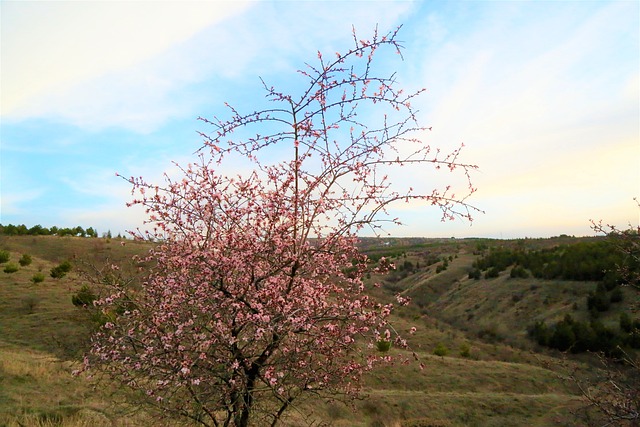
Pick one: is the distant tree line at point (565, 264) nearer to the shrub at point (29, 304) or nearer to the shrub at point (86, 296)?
the shrub at point (86, 296)

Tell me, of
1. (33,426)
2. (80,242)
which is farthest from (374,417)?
(80,242)

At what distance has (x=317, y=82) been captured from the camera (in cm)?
493

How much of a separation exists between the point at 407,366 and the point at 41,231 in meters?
41.0

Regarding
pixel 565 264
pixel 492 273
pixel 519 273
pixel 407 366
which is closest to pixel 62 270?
pixel 407 366

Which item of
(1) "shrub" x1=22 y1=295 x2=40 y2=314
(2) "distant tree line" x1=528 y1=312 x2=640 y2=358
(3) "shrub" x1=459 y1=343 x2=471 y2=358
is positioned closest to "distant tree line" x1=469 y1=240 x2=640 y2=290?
(2) "distant tree line" x1=528 y1=312 x2=640 y2=358

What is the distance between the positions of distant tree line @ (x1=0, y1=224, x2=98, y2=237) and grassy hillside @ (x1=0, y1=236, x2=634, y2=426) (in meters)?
2.45

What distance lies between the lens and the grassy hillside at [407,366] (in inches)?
371

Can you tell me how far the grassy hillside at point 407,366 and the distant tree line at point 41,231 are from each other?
245 centimetres

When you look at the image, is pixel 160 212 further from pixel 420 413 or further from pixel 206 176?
pixel 420 413

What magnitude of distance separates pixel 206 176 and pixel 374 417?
11.4 metres

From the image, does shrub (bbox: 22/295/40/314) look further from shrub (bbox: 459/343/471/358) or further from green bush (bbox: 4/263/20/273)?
shrub (bbox: 459/343/471/358)

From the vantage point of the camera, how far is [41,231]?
4544 centimetres

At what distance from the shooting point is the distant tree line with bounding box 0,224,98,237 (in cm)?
4294

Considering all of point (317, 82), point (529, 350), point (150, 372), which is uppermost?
point (317, 82)
